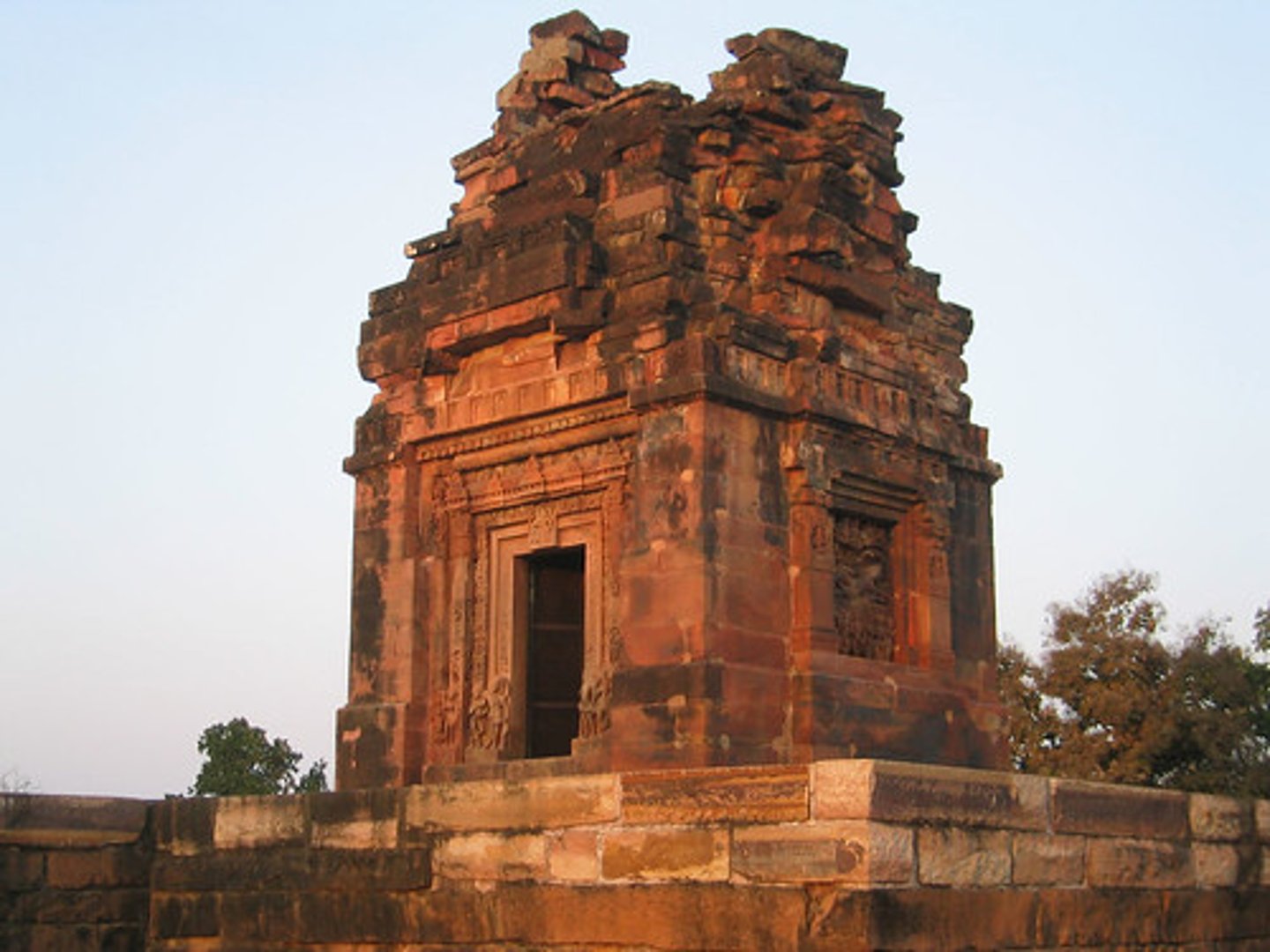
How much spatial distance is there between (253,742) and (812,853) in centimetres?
3093

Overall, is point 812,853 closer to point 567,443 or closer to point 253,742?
point 567,443

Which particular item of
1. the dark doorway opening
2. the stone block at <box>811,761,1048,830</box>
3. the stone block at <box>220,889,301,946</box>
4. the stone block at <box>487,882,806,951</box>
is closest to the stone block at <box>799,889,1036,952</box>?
the stone block at <box>487,882,806,951</box>

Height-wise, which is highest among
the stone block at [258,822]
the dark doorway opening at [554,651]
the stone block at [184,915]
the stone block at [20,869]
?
the dark doorway opening at [554,651]

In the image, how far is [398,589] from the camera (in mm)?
13789

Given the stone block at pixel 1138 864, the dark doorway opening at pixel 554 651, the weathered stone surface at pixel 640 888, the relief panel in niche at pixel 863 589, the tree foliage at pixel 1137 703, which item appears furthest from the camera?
the tree foliage at pixel 1137 703

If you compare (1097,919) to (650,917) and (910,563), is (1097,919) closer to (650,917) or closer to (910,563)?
(650,917)

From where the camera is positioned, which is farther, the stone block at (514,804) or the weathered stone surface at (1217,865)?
the weathered stone surface at (1217,865)

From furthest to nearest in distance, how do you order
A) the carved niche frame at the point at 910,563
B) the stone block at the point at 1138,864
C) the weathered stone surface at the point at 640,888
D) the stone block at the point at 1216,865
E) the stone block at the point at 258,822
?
the carved niche frame at the point at 910,563 < the stone block at the point at 258,822 < the stone block at the point at 1216,865 < the stone block at the point at 1138,864 < the weathered stone surface at the point at 640,888

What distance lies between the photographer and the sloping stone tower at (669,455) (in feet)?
39.2

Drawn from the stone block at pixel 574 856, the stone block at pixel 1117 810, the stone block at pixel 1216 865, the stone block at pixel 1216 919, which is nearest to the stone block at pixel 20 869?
the stone block at pixel 574 856

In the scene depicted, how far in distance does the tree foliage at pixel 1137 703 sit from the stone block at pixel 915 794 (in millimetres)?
22232

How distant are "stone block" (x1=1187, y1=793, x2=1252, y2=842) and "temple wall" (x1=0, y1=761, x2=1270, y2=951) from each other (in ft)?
0.04

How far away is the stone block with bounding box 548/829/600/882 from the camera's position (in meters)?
8.20

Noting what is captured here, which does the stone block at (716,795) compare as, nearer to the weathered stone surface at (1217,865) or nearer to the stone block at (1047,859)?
the stone block at (1047,859)
